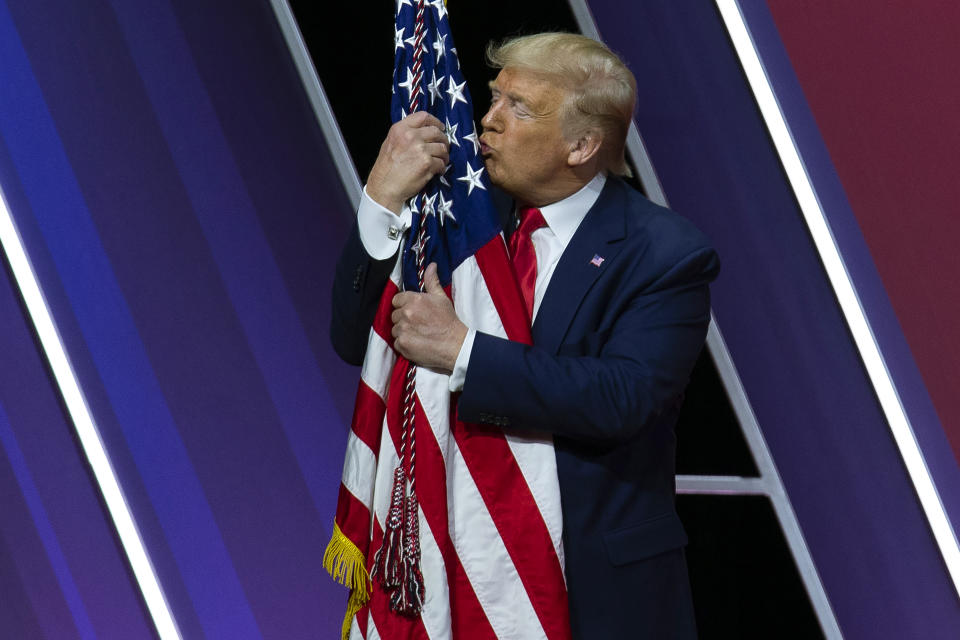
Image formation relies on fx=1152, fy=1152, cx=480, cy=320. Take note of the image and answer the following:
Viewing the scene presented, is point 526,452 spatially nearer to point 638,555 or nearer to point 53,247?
point 638,555

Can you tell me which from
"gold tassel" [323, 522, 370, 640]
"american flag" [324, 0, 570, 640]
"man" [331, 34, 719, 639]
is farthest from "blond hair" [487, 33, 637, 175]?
"gold tassel" [323, 522, 370, 640]

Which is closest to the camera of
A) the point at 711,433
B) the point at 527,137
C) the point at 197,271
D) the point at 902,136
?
the point at 527,137

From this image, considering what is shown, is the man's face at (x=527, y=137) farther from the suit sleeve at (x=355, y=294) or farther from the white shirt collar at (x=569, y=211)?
the suit sleeve at (x=355, y=294)

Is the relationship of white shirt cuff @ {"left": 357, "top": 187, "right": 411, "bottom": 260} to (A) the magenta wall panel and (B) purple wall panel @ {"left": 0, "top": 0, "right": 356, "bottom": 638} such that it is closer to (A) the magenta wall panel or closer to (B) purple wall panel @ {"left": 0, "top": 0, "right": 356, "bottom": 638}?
(B) purple wall panel @ {"left": 0, "top": 0, "right": 356, "bottom": 638}

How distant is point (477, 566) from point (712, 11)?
1696mm

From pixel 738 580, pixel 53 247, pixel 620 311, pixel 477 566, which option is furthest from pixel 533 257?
pixel 738 580

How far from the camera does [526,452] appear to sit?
179 cm

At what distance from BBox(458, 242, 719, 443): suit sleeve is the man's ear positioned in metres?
0.25

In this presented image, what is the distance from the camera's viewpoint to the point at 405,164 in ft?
5.92

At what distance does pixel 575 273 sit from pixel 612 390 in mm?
220

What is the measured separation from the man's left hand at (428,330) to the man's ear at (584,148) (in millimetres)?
343

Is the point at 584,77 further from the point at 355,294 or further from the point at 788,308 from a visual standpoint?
the point at 788,308

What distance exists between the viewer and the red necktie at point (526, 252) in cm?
191

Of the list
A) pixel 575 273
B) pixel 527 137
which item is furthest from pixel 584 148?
pixel 575 273
